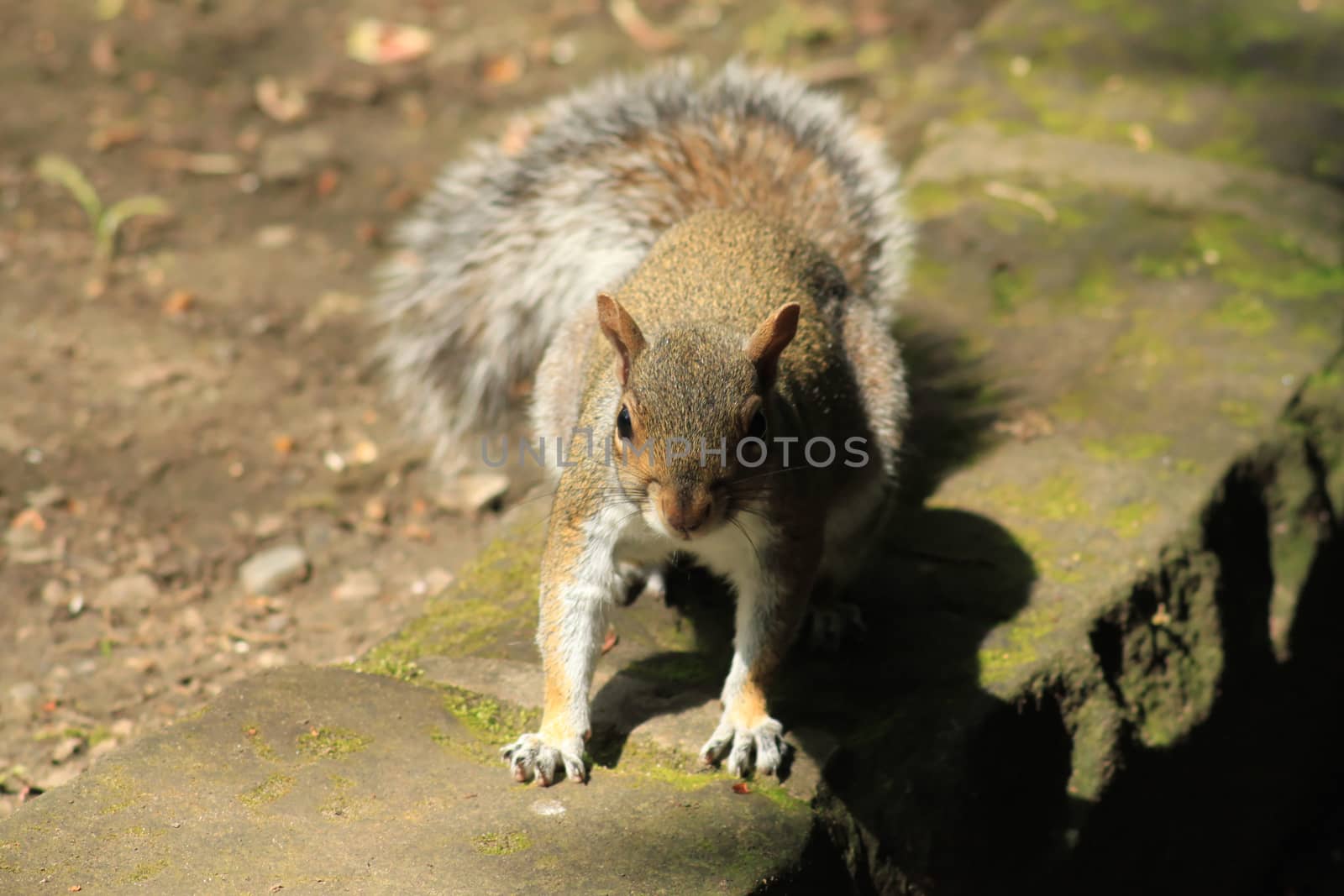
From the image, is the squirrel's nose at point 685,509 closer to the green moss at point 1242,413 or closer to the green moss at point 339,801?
the green moss at point 339,801

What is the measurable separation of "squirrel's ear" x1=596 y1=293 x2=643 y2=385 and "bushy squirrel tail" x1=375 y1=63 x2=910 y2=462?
32.9 inches

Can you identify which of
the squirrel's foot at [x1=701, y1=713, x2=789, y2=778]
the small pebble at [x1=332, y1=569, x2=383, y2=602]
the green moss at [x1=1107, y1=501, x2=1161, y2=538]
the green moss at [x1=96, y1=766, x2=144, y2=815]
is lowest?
the small pebble at [x1=332, y1=569, x2=383, y2=602]

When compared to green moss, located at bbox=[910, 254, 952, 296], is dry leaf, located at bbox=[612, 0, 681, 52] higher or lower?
higher

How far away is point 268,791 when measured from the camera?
210 cm

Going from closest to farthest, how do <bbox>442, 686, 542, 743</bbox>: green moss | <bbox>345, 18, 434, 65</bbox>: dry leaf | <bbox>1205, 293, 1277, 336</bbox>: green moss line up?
<bbox>442, 686, 542, 743</bbox>: green moss
<bbox>1205, 293, 1277, 336</bbox>: green moss
<bbox>345, 18, 434, 65</bbox>: dry leaf

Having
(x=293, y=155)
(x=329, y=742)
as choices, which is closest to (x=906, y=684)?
(x=329, y=742)

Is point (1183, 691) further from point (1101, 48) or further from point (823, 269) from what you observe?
point (1101, 48)

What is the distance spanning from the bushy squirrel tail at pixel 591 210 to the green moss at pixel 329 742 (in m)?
1.22

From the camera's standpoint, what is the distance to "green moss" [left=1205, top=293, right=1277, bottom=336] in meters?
3.59

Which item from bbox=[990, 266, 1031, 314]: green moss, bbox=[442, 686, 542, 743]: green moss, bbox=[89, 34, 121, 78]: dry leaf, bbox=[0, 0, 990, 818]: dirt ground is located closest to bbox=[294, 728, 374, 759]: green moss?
bbox=[442, 686, 542, 743]: green moss

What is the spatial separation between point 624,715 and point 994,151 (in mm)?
2726

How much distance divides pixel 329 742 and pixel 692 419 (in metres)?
0.80

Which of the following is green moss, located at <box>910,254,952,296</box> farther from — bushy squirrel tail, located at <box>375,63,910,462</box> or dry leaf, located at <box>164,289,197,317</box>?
dry leaf, located at <box>164,289,197,317</box>

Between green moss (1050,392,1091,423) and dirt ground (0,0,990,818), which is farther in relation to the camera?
green moss (1050,392,1091,423)
